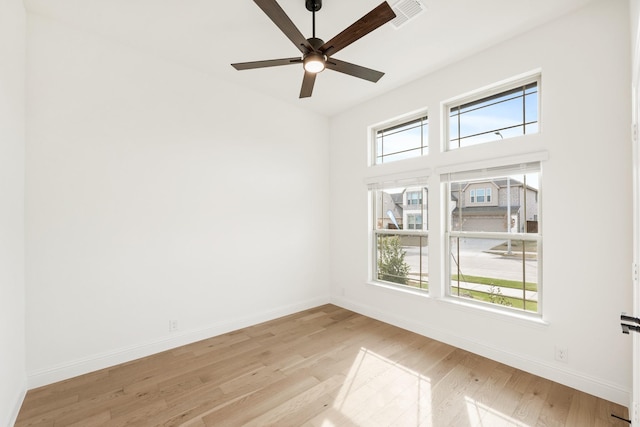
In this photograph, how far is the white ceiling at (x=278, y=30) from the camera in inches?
91.4

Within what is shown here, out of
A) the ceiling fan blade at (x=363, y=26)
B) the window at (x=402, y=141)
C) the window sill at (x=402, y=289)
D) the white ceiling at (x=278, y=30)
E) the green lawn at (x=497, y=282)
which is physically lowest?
the window sill at (x=402, y=289)

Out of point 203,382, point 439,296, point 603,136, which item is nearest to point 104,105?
point 203,382

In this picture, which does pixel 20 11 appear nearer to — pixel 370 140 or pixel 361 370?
pixel 370 140

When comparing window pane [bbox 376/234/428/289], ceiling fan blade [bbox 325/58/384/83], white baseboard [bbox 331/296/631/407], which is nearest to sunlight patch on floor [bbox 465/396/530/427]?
white baseboard [bbox 331/296/631/407]

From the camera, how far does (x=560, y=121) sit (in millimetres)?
2445

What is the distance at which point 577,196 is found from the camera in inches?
93.0

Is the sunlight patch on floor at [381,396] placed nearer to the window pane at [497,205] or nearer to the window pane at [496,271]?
the window pane at [496,271]

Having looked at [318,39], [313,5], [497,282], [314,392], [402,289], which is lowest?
[314,392]

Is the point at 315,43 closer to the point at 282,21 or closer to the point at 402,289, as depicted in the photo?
the point at 282,21

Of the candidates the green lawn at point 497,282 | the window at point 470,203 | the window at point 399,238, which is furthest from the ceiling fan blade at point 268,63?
the green lawn at point 497,282

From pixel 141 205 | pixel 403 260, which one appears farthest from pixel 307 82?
pixel 403 260

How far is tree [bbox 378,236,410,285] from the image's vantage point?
12.8ft

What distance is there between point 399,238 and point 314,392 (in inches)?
89.1

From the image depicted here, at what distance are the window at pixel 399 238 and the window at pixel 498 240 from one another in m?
0.39
